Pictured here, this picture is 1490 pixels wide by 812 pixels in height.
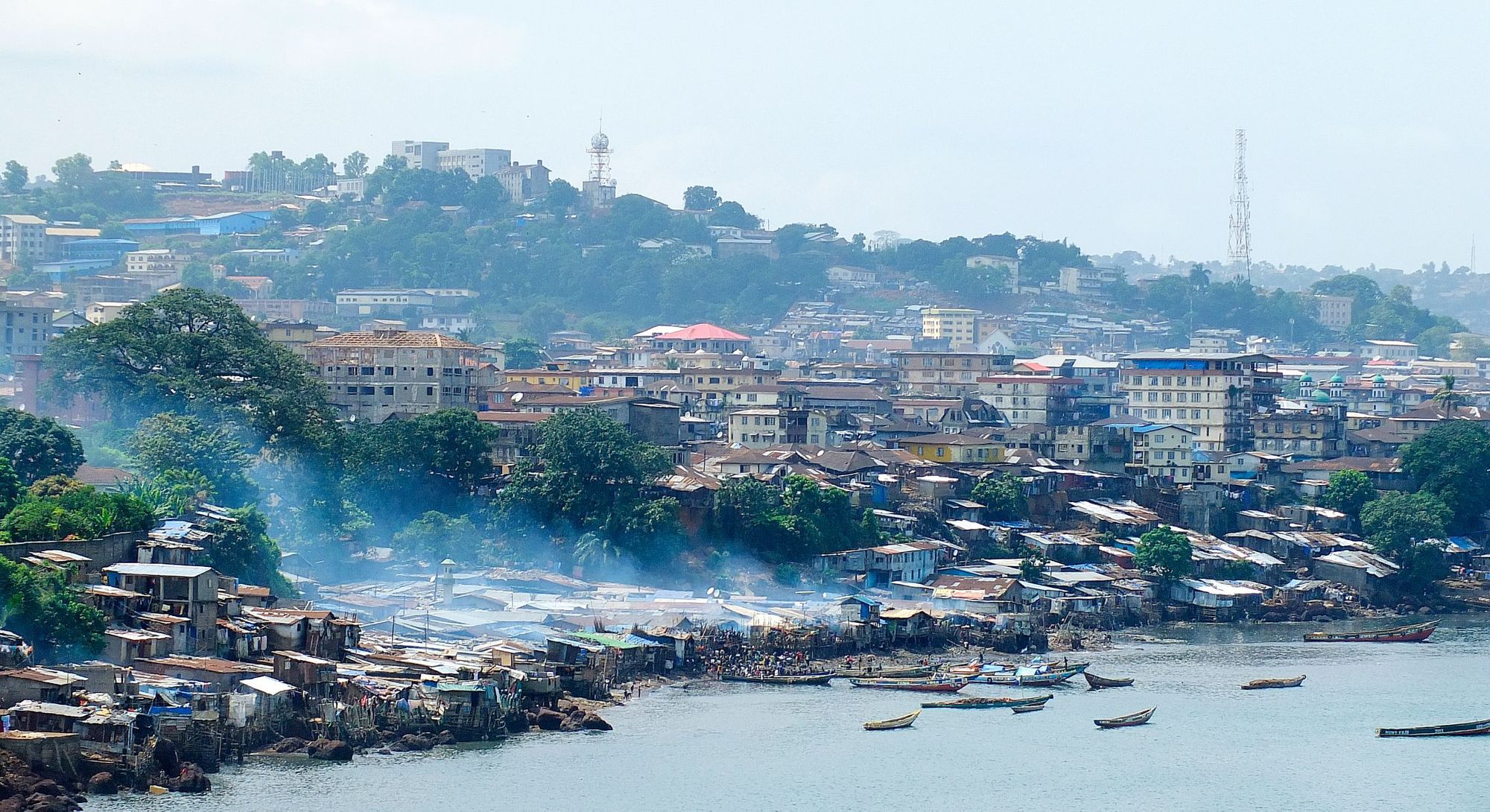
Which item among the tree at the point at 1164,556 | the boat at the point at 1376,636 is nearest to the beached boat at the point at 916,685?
the boat at the point at 1376,636

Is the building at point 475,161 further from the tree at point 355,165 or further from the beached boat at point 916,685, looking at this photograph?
the beached boat at point 916,685

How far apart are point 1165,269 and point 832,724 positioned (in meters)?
→ 161

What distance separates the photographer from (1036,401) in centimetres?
6184

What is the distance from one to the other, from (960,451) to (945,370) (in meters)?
14.8

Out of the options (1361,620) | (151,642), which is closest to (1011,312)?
(1361,620)

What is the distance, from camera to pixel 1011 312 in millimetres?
108500

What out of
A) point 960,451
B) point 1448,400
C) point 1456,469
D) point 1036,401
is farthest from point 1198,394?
point 960,451

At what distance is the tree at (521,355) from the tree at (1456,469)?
89.8 ft

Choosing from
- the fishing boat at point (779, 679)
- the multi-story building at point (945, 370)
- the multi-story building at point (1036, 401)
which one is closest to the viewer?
the fishing boat at point (779, 679)

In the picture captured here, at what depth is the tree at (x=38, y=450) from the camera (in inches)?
1495

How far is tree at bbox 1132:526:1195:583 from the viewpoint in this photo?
149 ft

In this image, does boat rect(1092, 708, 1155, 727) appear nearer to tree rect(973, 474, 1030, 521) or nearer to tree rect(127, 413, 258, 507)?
tree rect(127, 413, 258, 507)

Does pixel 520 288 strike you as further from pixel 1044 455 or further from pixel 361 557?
pixel 361 557

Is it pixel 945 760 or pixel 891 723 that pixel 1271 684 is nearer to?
pixel 891 723
